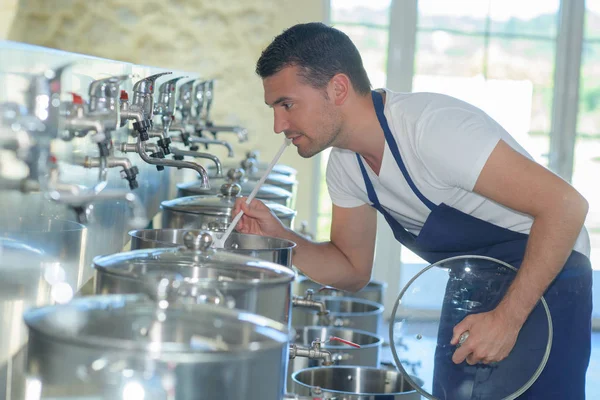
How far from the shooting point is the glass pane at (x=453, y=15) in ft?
18.7

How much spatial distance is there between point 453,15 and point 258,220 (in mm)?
4036

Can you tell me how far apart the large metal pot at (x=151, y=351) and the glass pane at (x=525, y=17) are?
16.9 ft

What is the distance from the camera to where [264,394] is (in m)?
0.99

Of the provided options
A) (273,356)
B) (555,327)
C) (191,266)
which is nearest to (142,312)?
(273,356)

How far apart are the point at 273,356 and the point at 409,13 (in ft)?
15.9

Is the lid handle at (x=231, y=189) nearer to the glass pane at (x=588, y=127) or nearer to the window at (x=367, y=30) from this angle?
the window at (x=367, y=30)

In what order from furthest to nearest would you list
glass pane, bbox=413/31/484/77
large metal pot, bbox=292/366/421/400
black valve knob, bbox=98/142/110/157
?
glass pane, bbox=413/31/484/77 < large metal pot, bbox=292/366/421/400 < black valve knob, bbox=98/142/110/157

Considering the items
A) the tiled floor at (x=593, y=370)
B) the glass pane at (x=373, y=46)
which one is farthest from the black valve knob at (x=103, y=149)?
the glass pane at (x=373, y=46)

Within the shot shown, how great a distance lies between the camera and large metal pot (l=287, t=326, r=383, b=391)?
7.55 ft

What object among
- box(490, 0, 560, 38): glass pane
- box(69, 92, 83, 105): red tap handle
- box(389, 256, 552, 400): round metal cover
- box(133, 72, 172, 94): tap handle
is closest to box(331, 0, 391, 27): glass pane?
box(490, 0, 560, 38): glass pane

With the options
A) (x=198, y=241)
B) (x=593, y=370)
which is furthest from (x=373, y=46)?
(x=198, y=241)

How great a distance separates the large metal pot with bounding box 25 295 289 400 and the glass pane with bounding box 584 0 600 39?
5.35 metres

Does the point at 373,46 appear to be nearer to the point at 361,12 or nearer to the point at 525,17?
the point at 361,12

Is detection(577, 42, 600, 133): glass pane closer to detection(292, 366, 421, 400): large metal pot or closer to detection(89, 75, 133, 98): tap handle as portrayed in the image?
detection(292, 366, 421, 400): large metal pot
